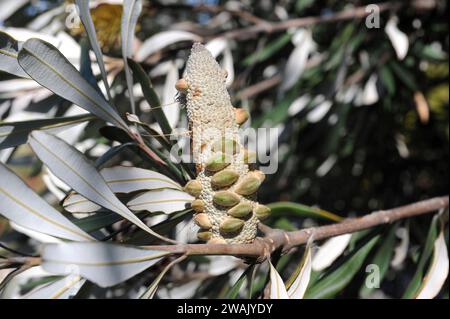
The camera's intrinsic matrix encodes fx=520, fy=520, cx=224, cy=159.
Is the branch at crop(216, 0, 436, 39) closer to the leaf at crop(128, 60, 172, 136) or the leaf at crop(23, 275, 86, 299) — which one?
the leaf at crop(128, 60, 172, 136)

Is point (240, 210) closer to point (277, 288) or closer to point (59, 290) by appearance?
point (277, 288)

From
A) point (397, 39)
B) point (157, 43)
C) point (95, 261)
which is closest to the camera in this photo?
point (95, 261)

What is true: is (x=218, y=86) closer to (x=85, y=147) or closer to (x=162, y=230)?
(x=162, y=230)

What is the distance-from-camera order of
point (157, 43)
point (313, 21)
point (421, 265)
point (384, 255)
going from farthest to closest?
1. point (313, 21)
2. point (157, 43)
3. point (384, 255)
4. point (421, 265)

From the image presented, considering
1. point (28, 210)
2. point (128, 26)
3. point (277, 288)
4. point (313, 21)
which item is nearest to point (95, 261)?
point (28, 210)
